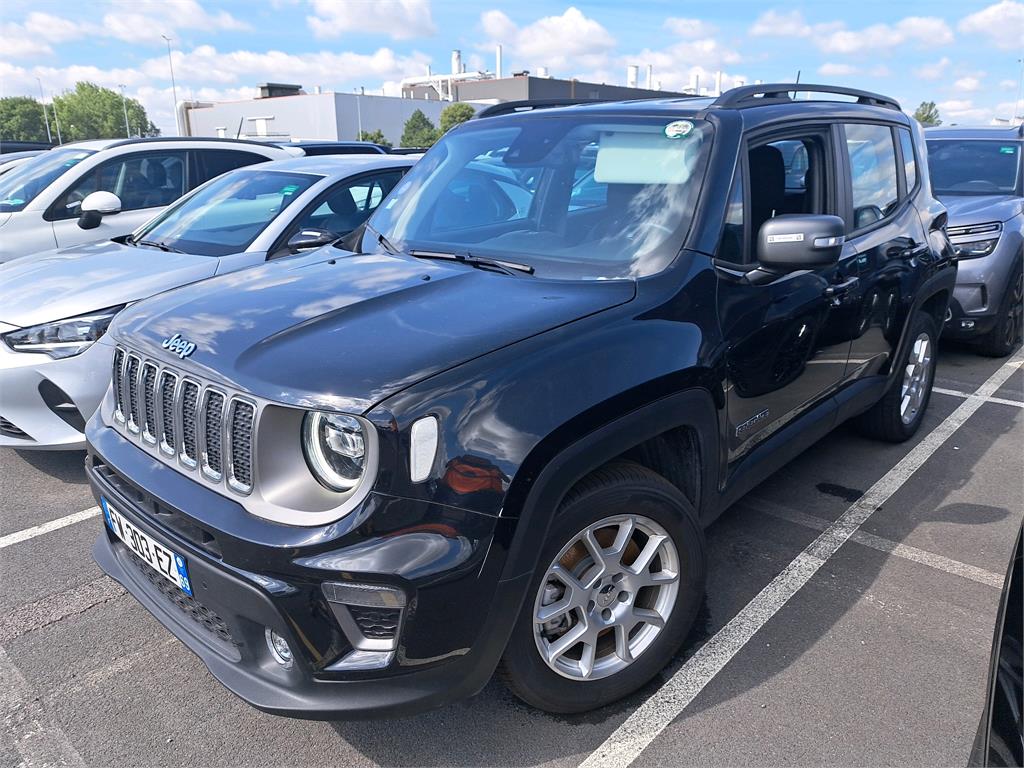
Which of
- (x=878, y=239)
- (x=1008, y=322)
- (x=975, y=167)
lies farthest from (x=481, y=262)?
(x=975, y=167)

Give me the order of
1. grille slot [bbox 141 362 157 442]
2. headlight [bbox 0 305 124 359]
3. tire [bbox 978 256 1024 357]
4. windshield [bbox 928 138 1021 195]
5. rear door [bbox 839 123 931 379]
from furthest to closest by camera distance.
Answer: windshield [bbox 928 138 1021 195] < tire [bbox 978 256 1024 357] < headlight [bbox 0 305 124 359] < rear door [bbox 839 123 931 379] < grille slot [bbox 141 362 157 442]

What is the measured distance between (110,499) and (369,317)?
1.04 meters

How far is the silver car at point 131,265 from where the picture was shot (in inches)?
153

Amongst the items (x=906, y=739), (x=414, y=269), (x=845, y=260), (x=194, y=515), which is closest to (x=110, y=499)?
(x=194, y=515)

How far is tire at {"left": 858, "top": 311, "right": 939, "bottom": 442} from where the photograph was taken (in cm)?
436

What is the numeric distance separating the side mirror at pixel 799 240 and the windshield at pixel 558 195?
29 centimetres

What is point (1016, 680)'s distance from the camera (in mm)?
1376

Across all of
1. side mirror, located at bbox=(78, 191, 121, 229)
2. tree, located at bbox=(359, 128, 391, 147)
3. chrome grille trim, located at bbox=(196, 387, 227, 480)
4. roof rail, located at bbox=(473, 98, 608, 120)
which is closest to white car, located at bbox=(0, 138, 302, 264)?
side mirror, located at bbox=(78, 191, 121, 229)

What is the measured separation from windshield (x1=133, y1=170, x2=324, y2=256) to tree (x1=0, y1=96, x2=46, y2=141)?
98156 mm

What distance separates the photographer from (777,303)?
297 cm

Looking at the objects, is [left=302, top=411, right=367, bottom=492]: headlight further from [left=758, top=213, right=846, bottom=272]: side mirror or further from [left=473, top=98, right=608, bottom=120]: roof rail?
[left=473, top=98, right=608, bottom=120]: roof rail

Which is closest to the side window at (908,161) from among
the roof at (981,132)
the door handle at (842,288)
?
the door handle at (842,288)

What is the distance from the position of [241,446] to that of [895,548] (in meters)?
2.88

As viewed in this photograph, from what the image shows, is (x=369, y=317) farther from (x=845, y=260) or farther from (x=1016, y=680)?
(x=845, y=260)
